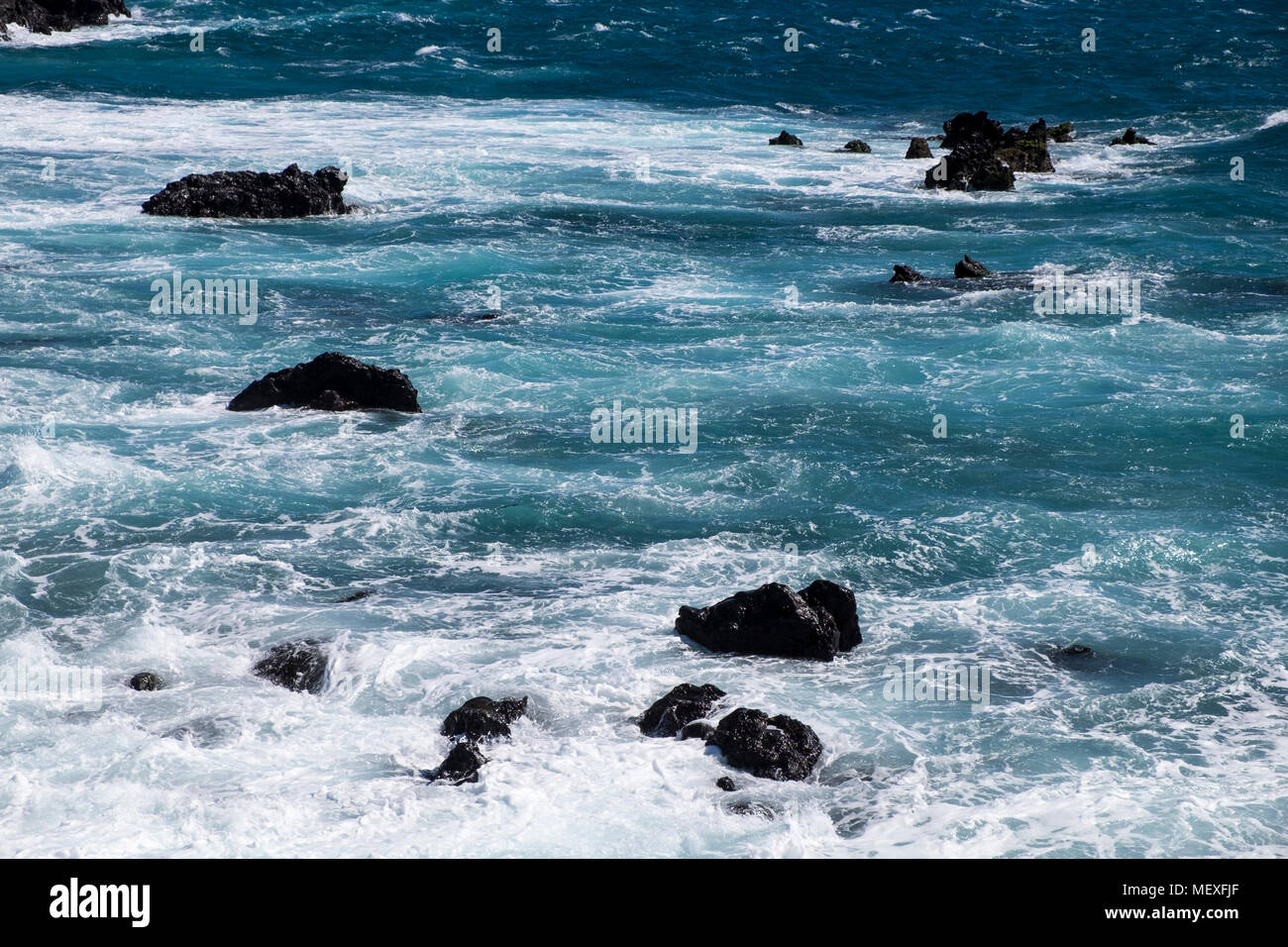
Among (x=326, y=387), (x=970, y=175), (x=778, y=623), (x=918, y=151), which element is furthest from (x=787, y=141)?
(x=778, y=623)

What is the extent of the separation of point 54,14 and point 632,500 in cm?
5104

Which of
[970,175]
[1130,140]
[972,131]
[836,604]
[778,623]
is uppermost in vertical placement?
[1130,140]

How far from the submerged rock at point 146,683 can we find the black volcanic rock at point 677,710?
410 cm

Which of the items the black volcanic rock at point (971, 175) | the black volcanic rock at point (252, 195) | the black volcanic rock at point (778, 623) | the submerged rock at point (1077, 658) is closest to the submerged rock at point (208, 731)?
the black volcanic rock at point (778, 623)

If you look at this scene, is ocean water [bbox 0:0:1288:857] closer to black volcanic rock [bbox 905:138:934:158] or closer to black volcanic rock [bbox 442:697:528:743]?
black volcanic rock [bbox 442:697:528:743]

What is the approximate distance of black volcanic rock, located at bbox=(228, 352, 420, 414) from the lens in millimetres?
19016

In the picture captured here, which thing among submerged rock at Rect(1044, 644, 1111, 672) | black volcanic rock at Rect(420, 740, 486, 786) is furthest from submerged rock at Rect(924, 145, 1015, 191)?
black volcanic rock at Rect(420, 740, 486, 786)

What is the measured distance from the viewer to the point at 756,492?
1675 centimetres

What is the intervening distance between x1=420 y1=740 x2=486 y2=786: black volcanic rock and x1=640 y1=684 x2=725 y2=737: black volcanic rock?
144 centimetres

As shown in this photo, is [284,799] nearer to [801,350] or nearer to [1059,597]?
[1059,597]

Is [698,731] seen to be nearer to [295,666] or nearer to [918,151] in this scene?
[295,666]

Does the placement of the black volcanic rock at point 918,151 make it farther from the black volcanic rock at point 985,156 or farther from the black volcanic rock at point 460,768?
the black volcanic rock at point 460,768

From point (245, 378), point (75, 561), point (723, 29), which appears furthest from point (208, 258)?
point (723, 29)

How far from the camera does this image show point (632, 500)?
53.8ft
